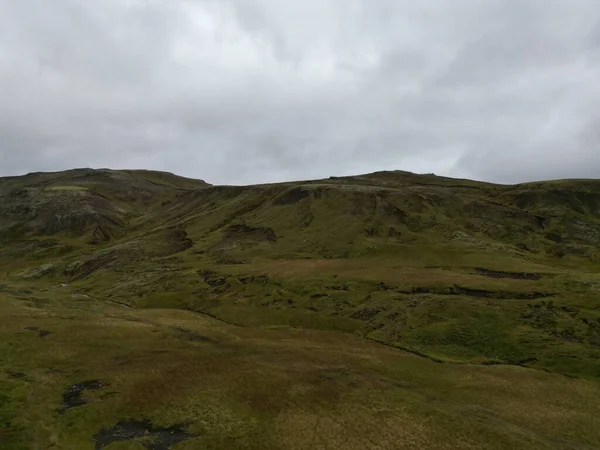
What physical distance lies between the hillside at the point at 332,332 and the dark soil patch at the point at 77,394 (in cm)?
43

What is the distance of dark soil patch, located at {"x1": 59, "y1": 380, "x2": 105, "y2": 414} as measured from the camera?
51.5 meters

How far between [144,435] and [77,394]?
14395 millimetres

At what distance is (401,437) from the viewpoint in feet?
141

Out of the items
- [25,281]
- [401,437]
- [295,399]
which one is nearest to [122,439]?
[295,399]

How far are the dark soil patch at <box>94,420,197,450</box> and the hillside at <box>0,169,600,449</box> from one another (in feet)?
1.45

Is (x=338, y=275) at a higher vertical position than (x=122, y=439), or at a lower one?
higher

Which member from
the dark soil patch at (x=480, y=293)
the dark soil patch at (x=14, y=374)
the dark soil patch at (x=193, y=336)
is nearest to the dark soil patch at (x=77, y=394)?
the dark soil patch at (x=14, y=374)

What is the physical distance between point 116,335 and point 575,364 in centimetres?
6682

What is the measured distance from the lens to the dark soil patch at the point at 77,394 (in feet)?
169

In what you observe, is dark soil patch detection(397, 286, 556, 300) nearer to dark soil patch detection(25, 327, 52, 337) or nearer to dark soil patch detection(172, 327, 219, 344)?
dark soil patch detection(172, 327, 219, 344)

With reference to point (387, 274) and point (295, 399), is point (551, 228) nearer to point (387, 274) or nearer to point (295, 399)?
point (387, 274)

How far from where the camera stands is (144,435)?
44.8 m

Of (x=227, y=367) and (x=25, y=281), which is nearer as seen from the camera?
(x=227, y=367)

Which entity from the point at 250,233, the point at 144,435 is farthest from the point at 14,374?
the point at 250,233
